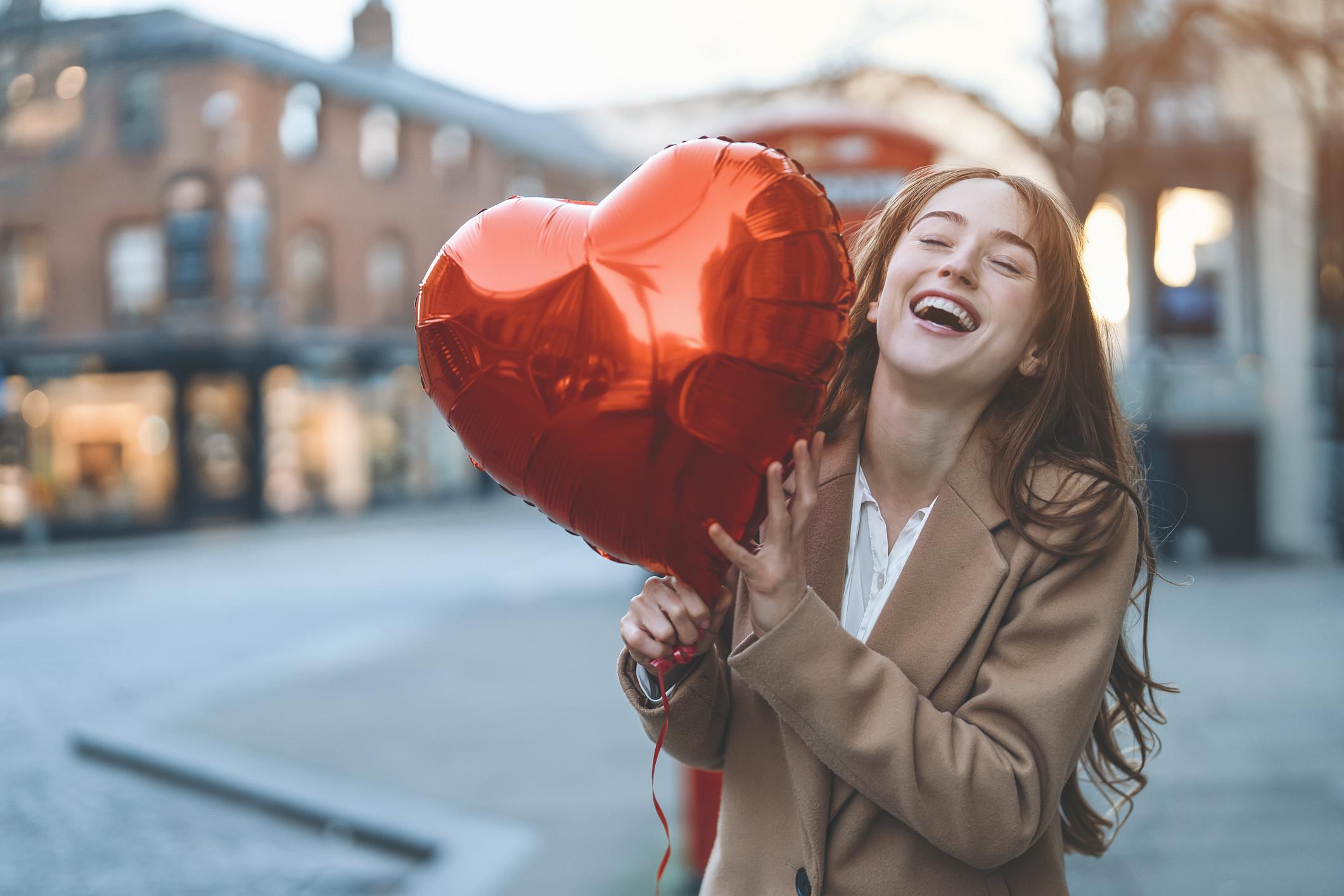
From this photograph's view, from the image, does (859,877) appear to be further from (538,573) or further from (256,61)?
(256,61)

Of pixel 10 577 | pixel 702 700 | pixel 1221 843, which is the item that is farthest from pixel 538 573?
pixel 702 700

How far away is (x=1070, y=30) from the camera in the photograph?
706cm

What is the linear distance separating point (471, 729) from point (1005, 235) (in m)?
5.18

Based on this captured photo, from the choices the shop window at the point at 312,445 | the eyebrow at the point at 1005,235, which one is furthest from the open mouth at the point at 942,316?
the shop window at the point at 312,445

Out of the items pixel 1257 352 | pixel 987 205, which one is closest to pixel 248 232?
pixel 1257 352

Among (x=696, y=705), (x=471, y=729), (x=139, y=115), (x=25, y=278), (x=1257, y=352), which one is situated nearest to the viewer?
(x=696, y=705)

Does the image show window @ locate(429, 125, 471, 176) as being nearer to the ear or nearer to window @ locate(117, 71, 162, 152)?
window @ locate(117, 71, 162, 152)

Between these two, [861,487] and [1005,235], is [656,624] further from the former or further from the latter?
[1005,235]

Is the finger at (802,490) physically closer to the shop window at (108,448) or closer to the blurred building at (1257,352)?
the blurred building at (1257,352)

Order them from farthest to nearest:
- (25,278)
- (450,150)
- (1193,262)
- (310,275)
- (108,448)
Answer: (450,150) < (310,275) < (25,278) < (108,448) < (1193,262)

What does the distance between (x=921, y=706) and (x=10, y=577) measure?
52.6ft

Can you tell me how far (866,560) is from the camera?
5.13 feet

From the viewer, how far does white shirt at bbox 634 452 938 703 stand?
151cm

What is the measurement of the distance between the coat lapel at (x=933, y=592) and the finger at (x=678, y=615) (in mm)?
185
